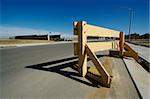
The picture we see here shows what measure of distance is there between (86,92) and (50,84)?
103 cm

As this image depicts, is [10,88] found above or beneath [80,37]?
beneath

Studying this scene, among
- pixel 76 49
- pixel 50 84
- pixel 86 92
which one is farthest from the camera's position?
pixel 76 49

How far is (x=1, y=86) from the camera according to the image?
3721 millimetres

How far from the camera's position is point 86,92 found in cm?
338

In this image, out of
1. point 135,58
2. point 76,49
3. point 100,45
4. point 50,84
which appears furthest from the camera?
point 135,58

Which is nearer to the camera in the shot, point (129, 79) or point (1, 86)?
point (1, 86)

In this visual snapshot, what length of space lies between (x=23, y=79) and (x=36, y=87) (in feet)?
2.86

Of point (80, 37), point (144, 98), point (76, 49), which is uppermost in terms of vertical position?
point (80, 37)

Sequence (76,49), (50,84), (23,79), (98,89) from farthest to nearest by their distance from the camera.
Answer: (76,49) → (23,79) → (50,84) → (98,89)

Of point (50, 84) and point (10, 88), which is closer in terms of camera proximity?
point (10, 88)

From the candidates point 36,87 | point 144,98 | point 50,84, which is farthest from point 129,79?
point 36,87

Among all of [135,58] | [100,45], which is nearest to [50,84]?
[100,45]

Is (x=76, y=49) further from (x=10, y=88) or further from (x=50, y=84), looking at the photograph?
(x=10, y=88)

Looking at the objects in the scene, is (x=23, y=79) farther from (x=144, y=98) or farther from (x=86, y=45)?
(x=144, y=98)
